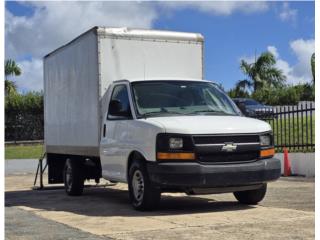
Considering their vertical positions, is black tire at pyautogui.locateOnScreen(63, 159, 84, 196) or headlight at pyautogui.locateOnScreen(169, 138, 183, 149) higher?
headlight at pyautogui.locateOnScreen(169, 138, 183, 149)

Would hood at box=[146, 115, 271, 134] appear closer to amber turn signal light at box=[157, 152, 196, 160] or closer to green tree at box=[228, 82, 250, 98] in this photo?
amber turn signal light at box=[157, 152, 196, 160]

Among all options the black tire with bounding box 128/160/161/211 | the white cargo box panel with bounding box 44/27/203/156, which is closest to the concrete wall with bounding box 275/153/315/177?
the white cargo box panel with bounding box 44/27/203/156

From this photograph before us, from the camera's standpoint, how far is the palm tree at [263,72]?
4897cm

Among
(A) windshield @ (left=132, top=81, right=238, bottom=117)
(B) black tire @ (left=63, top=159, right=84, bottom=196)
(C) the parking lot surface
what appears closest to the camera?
(C) the parking lot surface

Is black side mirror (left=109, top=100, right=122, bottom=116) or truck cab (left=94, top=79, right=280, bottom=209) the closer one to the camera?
truck cab (left=94, top=79, right=280, bottom=209)

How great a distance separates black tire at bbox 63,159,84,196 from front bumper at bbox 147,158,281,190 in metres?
3.82

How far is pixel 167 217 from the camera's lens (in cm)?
840

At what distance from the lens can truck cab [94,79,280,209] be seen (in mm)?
8445

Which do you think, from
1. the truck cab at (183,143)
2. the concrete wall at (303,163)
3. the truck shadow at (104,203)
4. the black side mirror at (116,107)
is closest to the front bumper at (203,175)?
the truck cab at (183,143)

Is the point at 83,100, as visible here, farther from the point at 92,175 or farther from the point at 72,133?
the point at 92,175

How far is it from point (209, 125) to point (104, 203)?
10.4 feet

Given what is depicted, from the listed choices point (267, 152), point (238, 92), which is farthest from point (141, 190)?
point (238, 92)

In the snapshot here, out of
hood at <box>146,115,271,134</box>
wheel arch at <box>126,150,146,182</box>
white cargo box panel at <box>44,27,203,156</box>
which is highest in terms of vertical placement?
white cargo box panel at <box>44,27,203,156</box>

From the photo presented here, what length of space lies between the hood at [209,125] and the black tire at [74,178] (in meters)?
3.66
